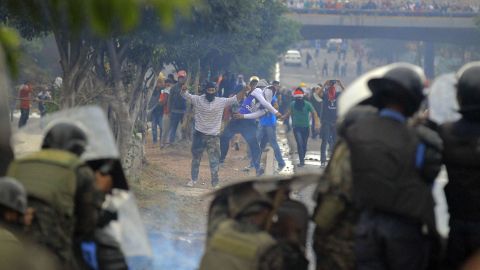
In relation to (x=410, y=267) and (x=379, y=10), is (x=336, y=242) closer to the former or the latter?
(x=410, y=267)

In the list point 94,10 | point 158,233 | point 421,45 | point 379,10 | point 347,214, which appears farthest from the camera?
point 421,45

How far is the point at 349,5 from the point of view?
82.9 metres

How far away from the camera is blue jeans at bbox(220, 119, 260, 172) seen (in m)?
20.0

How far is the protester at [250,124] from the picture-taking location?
1997 centimetres

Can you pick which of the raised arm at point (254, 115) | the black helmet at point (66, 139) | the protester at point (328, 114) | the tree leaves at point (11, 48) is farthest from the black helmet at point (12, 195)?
the protester at point (328, 114)

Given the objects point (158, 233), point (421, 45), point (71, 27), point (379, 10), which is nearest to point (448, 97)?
point (71, 27)

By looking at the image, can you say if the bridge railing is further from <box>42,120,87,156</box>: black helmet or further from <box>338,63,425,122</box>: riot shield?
<box>42,120,87,156</box>: black helmet

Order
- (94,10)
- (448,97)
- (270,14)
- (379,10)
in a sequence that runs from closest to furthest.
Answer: (94,10) → (448,97) → (270,14) → (379,10)

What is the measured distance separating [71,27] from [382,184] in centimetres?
209

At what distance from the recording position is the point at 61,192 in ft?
17.3

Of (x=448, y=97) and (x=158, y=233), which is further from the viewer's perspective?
(x=158, y=233)

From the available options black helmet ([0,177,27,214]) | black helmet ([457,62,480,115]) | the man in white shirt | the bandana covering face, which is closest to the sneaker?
the man in white shirt

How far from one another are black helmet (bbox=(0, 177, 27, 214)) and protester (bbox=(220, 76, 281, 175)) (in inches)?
585

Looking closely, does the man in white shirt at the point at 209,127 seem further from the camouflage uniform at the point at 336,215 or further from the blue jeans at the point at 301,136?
the camouflage uniform at the point at 336,215
